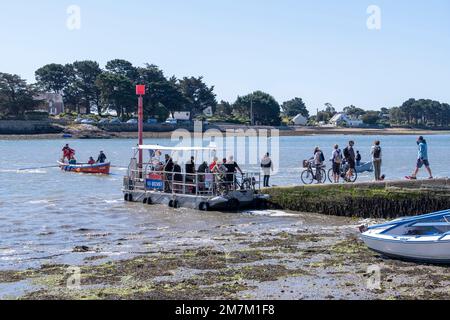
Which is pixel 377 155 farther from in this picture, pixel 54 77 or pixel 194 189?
pixel 54 77

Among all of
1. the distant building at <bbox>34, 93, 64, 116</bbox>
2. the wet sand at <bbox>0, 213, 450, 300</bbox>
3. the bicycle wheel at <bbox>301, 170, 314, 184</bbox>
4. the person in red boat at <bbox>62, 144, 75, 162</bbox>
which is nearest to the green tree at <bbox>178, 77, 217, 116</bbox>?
the distant building at <bbox>34, 93, 64, 116</bbox>

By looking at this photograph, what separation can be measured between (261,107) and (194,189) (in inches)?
5966

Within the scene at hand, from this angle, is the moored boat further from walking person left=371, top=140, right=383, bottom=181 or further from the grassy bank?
walking person left=371, top=140, right=383, bottom=181

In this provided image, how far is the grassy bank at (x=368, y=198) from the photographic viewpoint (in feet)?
79.7

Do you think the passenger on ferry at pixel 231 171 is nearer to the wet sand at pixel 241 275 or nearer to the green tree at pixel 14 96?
the wet sand at pixel 241 275

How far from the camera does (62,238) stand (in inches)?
854

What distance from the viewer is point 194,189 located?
2808 cm

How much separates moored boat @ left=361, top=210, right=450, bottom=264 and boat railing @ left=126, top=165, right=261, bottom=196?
34.2ft

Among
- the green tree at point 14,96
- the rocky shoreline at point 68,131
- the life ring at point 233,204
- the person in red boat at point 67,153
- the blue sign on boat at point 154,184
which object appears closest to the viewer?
the life ring at point 233,204

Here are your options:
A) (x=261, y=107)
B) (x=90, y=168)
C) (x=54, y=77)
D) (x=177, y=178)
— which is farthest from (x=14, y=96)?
(x=177, y=178)

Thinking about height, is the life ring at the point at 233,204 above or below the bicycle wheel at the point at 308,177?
below

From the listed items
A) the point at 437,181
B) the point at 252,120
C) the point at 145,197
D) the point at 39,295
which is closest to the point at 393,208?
the point at 437,181

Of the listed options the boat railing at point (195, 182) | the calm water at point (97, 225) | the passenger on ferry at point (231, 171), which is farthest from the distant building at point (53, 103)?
the passenger on ferry at point (231, 171)
